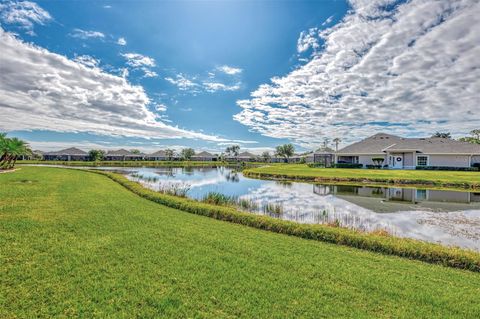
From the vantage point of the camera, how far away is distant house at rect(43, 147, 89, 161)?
83.9 m

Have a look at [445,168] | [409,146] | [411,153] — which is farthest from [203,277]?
[409,146]

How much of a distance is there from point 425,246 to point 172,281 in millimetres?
6496

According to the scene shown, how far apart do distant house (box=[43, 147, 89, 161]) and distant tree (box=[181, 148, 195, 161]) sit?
33419 mm

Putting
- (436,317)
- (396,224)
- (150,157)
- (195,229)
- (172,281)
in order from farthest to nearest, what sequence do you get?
1. (150,157)
2. (396,224)
3. (195,229)
4. (172,281)
5. (436,317)

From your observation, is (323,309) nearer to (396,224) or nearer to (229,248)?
(229,248)

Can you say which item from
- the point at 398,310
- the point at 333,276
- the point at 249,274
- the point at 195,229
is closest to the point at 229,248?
the point at 249,274

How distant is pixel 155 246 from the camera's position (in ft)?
20.7

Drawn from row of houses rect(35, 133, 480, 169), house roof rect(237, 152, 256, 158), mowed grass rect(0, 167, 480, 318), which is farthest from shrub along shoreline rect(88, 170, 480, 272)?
house roof rect(237, 152, 256, 158)

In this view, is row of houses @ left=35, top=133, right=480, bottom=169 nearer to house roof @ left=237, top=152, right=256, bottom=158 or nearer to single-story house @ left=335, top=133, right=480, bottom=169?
single-story house @ left=335, top=133, right=480, bottom=169

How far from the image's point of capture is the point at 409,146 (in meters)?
40.6

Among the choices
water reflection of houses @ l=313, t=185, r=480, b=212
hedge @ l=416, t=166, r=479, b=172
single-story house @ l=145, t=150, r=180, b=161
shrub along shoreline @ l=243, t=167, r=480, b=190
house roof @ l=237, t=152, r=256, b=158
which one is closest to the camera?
water reflection of houses @ l=313, t=185, r=480, b=212

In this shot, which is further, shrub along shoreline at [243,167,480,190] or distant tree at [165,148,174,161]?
distant tree at [165,148,174,161]

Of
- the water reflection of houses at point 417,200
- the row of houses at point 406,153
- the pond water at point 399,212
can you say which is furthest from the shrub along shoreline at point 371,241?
the row of houses at point 406,153

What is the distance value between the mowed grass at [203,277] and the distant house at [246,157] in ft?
327
